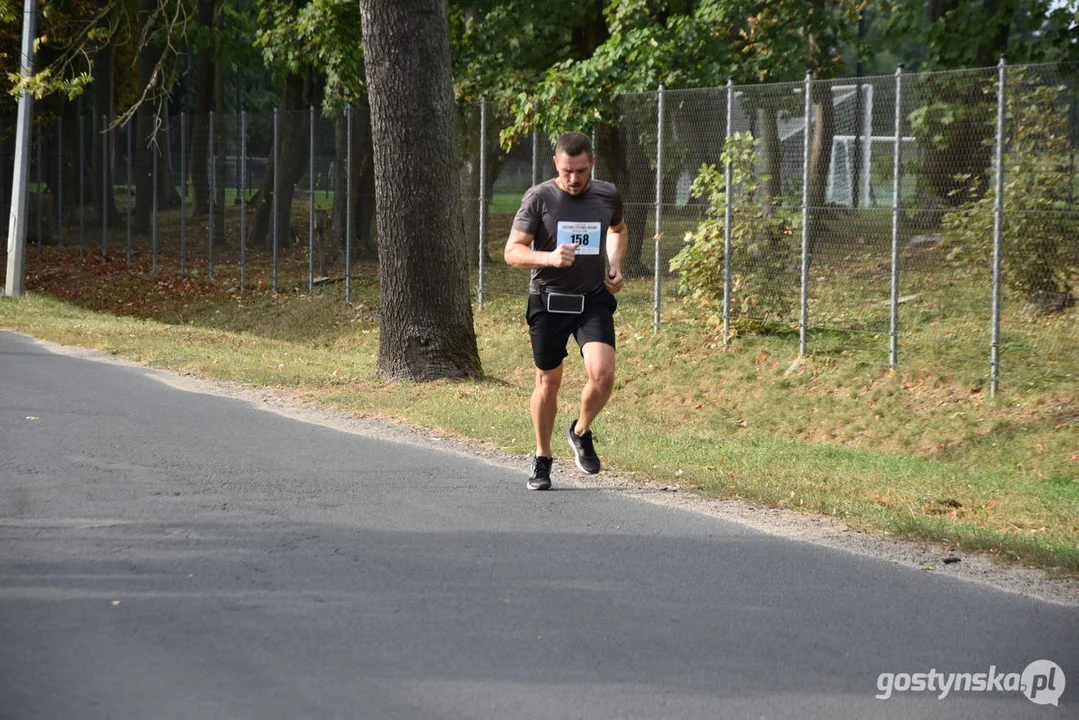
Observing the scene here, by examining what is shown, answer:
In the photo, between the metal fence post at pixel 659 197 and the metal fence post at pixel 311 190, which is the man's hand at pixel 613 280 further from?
the metal fence post at pixel 311 190

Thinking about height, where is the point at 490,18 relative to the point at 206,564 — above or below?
above

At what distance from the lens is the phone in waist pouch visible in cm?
863

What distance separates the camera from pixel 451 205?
48.6 ft

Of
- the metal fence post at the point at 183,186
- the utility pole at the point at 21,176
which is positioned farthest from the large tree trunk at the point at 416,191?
the metal fence post at the point at 183,186

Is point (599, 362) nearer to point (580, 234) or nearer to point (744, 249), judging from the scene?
point (580, 234)

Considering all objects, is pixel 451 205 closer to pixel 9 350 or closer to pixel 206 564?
pixel 9 350

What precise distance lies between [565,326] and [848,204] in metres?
7.83

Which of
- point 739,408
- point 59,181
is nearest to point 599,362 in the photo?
point 739,408

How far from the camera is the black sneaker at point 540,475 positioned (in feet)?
29.1

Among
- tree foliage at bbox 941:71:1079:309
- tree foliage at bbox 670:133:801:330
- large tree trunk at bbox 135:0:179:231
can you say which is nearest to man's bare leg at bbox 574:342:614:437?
tree foliage at bbox 941:71:1079:309

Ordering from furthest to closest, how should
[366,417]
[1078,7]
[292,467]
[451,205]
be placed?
1. [1078,7]
2. [451,205]
3. [366,417]
4. [292,467]

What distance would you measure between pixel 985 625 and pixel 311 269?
1944 centimetres

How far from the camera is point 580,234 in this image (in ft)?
28.0

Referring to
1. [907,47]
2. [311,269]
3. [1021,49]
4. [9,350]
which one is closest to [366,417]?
[9,350]
